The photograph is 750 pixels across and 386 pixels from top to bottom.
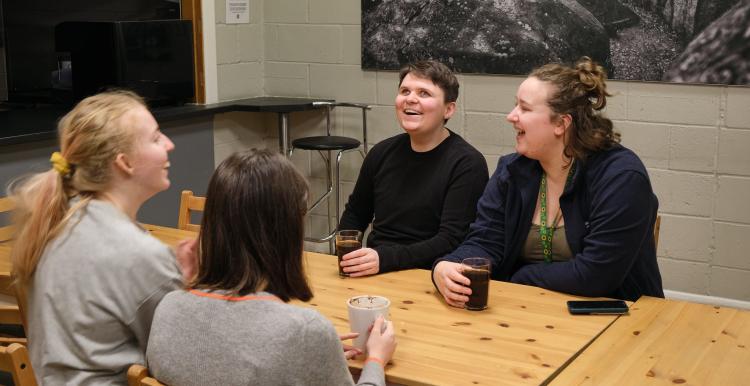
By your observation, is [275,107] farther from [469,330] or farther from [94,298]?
[94,298]

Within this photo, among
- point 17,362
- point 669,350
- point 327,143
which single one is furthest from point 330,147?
point 17,362

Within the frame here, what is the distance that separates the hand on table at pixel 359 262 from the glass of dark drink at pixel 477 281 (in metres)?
0.35

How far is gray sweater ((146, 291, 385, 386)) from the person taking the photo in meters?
1.40

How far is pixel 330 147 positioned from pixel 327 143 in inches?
3.3

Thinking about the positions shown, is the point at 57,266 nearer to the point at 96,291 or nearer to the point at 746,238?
the point at 96,291

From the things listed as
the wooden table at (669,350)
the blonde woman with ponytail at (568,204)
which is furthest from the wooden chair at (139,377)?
the blonde woman with ponytail at (568,204)

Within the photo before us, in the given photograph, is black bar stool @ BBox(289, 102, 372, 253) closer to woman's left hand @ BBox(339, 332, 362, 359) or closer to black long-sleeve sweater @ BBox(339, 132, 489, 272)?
black long-sleeve sweater @ BBox(339, 132, 489, 272)

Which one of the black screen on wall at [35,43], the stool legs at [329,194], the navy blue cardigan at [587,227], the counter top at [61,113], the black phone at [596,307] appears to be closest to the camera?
the black phone at [596,307]

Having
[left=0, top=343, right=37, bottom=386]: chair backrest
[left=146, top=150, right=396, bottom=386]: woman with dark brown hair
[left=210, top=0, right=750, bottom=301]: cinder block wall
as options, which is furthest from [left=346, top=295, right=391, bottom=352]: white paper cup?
[left=210, top=0, right=750, bottom=301]: cinder block wall

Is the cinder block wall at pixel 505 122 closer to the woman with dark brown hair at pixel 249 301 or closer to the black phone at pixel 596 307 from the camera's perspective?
the black phone at pixel 596 307

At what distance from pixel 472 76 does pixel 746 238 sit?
1499 mm

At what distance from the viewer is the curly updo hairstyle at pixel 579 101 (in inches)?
92.4

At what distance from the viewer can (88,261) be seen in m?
1.63

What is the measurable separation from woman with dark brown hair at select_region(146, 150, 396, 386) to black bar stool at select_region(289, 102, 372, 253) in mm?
2702
